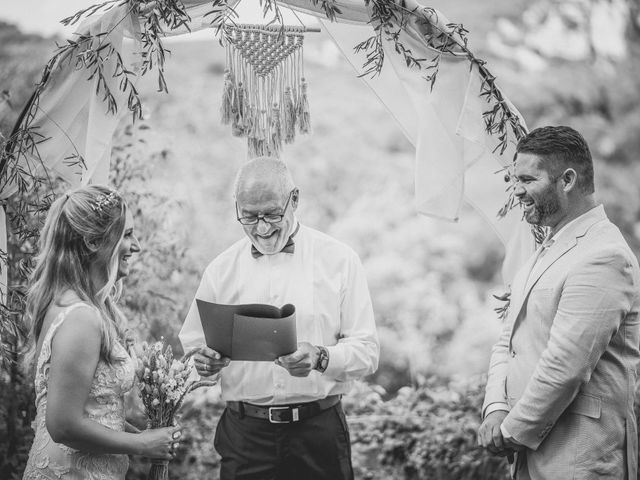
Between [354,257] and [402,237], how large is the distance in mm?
4548

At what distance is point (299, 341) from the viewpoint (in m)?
3.16

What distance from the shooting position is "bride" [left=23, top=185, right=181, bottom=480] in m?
2.33

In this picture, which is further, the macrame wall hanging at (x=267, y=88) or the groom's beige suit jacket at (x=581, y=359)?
the macrame wall hanging at (x=267, y=88)

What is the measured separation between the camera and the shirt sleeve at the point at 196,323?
3.31 meters

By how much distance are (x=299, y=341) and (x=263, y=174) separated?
0.76 meters

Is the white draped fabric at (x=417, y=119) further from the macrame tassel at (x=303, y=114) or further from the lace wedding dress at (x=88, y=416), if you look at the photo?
the lace wedding dress at (x=88, y=416)

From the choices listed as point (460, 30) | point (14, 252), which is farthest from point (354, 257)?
point (14, 252)

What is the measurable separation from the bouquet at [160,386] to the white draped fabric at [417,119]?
876mm

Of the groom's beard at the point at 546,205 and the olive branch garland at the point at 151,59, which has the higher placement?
the olive branch garland at the point at 151,59

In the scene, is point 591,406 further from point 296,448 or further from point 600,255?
point 296,448

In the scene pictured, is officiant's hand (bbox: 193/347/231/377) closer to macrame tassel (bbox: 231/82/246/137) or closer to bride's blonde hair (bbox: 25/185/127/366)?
bride's blonde hair (bbox: 25/185/127/366)

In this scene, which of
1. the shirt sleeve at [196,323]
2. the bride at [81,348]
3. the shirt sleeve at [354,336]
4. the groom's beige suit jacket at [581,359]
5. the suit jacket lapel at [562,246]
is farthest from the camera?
the shirt sleeve at [196,323]

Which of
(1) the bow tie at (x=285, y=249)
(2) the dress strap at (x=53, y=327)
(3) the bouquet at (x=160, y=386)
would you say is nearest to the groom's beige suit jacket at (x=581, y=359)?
(1) the bow tie at (x=285, y=249)

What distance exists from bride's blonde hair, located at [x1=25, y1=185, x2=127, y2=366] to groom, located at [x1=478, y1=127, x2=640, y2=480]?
1507 millimetres
